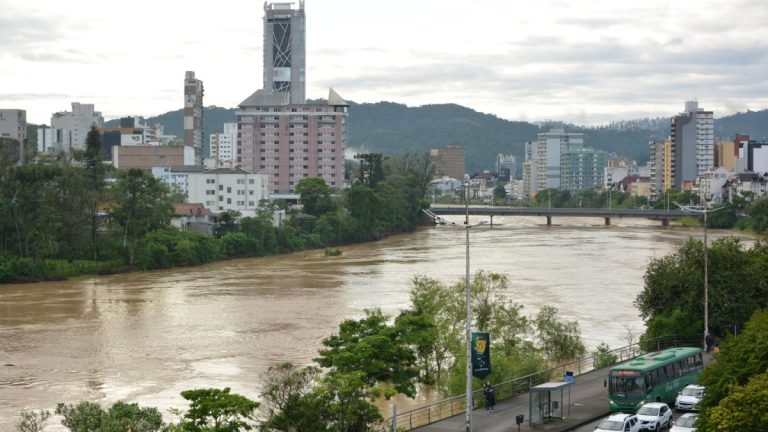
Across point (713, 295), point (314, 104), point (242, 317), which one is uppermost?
point (314, 104)

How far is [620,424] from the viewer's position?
15.4 metres

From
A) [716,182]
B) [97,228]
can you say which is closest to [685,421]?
[97,228]

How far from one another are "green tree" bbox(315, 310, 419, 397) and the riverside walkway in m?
1.46

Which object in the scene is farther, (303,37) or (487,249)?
(303,37)

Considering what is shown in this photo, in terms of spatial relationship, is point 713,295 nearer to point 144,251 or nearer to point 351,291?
point 351,291

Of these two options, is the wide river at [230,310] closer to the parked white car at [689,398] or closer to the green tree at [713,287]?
the green tree at [713,287]

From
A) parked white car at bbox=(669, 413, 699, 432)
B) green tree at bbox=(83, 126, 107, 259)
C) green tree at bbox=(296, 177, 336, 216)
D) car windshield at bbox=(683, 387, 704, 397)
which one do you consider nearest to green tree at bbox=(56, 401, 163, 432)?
parked white car at bbox=(669, 413, 699, 432)

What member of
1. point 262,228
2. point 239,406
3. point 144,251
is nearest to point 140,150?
point 262,228

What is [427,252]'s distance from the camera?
62594 mm

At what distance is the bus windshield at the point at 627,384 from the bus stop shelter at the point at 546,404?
833 mm

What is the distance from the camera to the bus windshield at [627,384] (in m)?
17.5

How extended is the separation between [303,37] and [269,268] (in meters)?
56.7

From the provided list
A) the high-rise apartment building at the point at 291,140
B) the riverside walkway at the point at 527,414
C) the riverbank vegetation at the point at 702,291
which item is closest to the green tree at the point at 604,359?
the riverbank vegetation at the point at 702,291

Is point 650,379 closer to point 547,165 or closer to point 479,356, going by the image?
point 479,356
